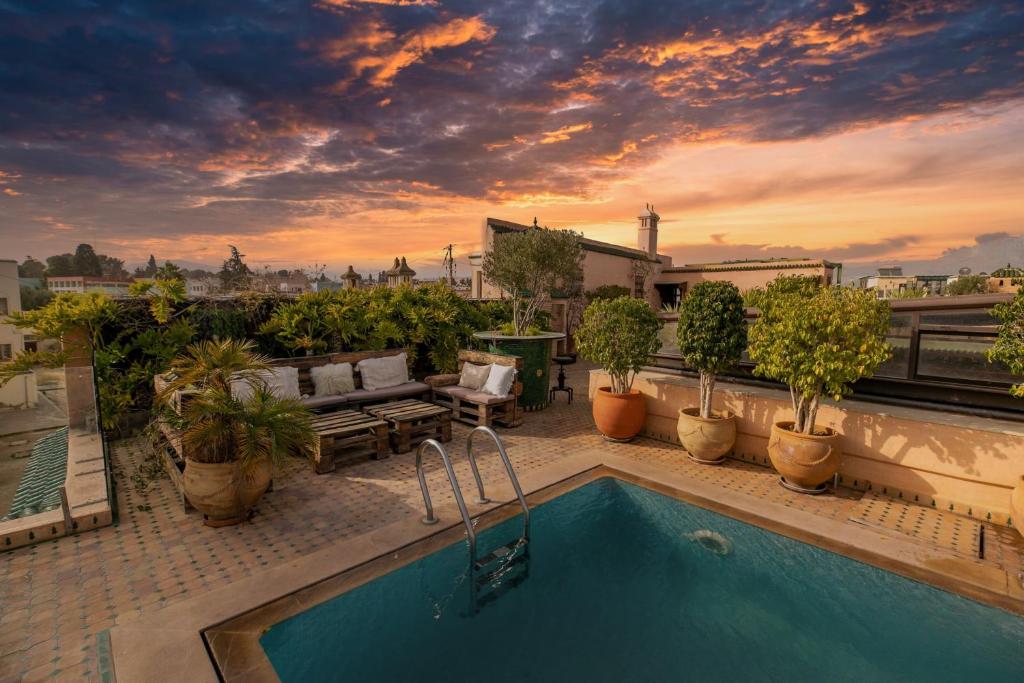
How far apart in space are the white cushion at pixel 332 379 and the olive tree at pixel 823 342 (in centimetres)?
654

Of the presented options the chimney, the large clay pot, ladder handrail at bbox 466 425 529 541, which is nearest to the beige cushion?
ladder handrail at bbox 466 425 529 541

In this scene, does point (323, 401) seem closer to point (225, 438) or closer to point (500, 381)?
point (225, 438)

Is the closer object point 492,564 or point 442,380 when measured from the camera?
point 492,564

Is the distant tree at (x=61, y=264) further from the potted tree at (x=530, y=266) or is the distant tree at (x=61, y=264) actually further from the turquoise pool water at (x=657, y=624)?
the turquoise pool water at (x=657, y=624)

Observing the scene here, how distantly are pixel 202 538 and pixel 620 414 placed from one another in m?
5.68

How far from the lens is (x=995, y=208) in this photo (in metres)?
8.09

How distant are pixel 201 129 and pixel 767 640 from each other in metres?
13.5

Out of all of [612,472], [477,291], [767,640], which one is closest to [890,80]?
[612,472]

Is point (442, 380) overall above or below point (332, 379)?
below

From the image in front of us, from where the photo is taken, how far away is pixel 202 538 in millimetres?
4555

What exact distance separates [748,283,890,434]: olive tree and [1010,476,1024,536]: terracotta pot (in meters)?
1.55

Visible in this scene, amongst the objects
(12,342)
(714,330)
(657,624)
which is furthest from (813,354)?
(12,342)

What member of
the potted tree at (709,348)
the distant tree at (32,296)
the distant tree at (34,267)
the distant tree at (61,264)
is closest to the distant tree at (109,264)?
the distant tree at (61,264)

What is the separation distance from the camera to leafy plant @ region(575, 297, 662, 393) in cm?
711
